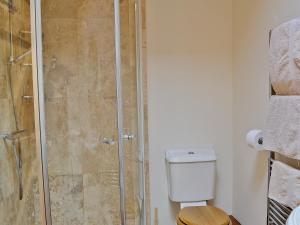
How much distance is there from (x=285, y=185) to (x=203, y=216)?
63 centimetres

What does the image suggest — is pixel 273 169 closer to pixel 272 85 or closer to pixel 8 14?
pixel 272 85

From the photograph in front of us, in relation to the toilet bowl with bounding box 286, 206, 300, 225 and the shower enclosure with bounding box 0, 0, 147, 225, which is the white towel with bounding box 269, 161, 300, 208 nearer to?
the toilet bowl with bounding box 286, 206, 300, 225

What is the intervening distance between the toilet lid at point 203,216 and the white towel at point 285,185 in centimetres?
39

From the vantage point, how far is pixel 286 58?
157cm

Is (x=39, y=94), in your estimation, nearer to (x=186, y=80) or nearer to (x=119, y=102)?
(x=119, y=102)

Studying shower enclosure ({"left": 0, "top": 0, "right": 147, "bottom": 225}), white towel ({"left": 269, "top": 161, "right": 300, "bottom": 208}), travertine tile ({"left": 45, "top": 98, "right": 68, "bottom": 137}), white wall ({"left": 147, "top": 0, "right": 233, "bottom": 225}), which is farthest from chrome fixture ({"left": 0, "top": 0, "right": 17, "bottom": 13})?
white towel ({"left": 269, "top": 161, "right": 300, "bottom": 208})

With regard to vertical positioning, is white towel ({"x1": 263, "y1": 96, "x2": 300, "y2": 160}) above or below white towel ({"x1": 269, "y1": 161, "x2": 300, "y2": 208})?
above

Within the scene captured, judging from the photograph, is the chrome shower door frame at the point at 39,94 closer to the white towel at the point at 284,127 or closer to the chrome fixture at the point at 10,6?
the chrome fixture at the point at 10,6

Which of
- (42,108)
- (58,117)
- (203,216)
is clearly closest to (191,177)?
(203,216)

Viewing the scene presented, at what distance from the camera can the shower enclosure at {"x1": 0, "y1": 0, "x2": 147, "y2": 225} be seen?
198 centimetres

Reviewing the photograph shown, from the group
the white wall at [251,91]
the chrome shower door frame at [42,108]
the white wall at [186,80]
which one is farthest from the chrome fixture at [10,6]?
the white wall at [251,91]

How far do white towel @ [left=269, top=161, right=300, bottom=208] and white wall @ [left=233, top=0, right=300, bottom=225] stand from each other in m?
0.33

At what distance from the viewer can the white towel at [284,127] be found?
58.9 inches

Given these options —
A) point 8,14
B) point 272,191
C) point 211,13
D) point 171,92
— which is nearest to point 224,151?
point 171,92
